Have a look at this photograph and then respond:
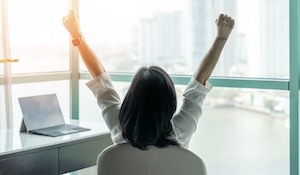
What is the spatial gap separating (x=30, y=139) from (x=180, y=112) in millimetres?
996

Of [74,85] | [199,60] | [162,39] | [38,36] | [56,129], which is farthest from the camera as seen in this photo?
[74,85]

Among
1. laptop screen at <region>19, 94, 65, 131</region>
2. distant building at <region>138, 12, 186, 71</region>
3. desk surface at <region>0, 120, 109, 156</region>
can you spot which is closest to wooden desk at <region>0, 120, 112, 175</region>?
desk surface at <region>0, 120, 109, 156</region>

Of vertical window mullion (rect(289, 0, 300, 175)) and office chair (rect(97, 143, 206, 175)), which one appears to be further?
vertical window mullion (rect(289, 0, 300, 175))

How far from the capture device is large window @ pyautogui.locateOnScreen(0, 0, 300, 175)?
8.95 ft

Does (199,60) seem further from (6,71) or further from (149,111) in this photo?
(149,111)

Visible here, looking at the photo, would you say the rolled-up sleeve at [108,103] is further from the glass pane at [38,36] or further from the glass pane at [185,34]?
the glass pane at [38,36]

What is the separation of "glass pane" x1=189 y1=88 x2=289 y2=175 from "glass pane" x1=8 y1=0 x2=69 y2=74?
1199 millimetres

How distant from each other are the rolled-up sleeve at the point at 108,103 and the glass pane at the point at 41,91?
1219 mm

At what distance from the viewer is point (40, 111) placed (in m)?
2.77

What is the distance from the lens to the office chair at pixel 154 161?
1.65 metres

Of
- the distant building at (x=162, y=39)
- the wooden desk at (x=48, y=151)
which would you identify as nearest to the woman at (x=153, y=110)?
the wooden desk at (x=48, y=151)

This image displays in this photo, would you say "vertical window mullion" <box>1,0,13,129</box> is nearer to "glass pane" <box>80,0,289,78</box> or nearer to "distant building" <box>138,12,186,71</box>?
"glass pane" <box>80,0,289,78</box>

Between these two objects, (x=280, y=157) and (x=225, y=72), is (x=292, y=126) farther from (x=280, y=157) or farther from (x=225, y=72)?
(x=225, y=72)

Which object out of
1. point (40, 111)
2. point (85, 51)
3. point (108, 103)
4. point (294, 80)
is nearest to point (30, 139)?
point (40, 111)
